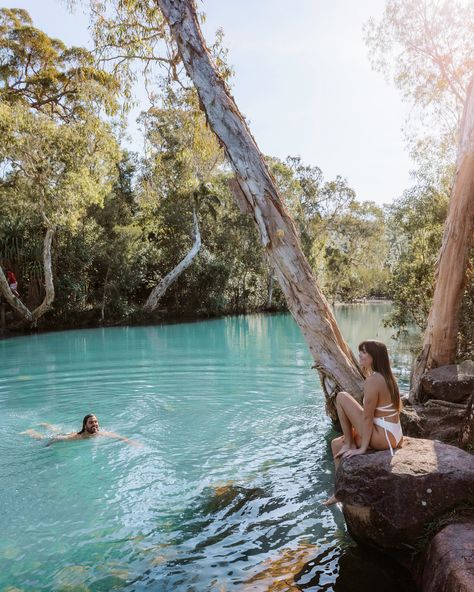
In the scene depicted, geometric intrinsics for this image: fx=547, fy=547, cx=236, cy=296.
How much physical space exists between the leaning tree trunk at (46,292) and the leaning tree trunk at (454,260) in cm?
1874

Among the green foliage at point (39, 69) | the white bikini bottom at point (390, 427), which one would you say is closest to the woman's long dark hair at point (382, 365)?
the white bikini bottom at point (390, 427)

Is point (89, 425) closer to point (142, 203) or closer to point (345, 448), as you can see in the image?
point (345, 448)

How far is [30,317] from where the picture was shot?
26.0m

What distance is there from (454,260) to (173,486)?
530 cm

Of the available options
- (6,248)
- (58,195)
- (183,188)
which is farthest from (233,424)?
(183,188)

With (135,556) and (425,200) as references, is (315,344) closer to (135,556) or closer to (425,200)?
(135,556)

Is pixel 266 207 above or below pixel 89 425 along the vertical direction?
above

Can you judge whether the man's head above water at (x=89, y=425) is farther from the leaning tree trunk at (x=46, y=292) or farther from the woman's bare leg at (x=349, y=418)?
the leaning tree trunk at (x=46, y=292)

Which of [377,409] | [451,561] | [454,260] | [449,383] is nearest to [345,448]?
[377,409]

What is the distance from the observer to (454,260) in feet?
27.6

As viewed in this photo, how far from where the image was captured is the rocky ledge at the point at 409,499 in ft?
14.2

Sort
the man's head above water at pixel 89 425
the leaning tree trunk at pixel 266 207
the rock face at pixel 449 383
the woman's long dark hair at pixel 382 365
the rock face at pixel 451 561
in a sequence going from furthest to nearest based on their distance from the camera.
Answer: the man's head above water at pixel 89 425, the rock face at pixel 449 383, the leaning tree trunk at pixel 266 207, the woman's long dark hair at pixel 382 365, the rock face at pixel 451 561

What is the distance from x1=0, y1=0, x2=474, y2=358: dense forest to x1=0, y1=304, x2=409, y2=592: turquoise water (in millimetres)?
4047

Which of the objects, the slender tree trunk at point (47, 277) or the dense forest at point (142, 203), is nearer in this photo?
the dense forest at point (142, 203)
